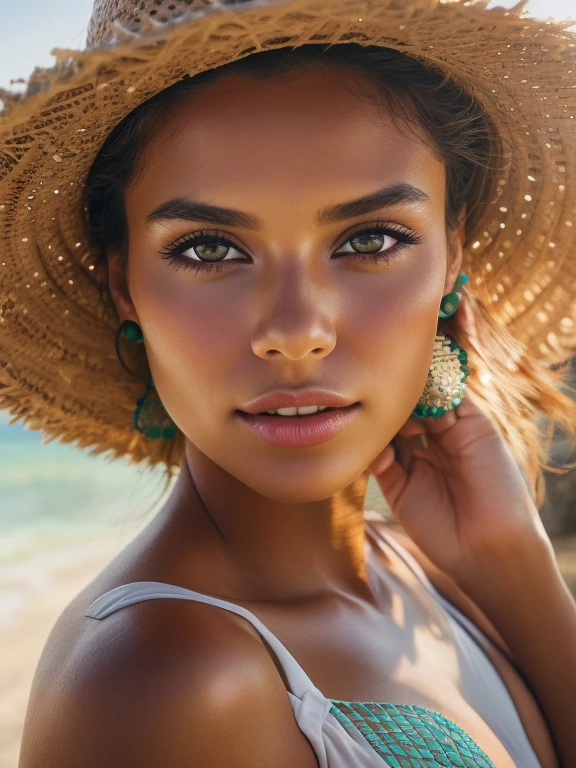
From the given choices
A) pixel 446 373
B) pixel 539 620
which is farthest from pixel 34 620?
pixel 446 373

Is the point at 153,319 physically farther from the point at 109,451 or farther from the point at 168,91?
the point at 109,451

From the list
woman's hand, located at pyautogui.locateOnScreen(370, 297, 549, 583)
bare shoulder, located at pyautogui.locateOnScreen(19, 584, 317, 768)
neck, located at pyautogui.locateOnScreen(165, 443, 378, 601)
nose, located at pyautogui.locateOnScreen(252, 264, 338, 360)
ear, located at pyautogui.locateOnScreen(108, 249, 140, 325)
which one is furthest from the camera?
woman's hand, located at pyautogui.locateOnScreen(370, 297, 549, 583)

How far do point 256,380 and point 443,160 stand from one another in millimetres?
643

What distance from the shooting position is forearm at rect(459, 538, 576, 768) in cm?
221

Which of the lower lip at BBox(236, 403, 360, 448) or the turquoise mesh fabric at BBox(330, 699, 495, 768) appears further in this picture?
the lower lip at BBox(236, 403, 360, 448)

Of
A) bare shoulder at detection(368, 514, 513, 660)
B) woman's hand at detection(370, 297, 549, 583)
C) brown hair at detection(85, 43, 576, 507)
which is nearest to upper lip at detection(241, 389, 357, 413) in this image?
brown hair at detection(85, 43, 576, 507)

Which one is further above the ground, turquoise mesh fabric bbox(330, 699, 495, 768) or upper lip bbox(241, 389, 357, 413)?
upper lip bbox(241, 389, 357, 413)

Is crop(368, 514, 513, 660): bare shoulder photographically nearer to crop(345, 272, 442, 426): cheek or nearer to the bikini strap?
crop(345, 272, 442, 426): cheek

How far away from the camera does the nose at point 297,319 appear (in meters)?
1.55

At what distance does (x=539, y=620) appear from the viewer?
2.29 m

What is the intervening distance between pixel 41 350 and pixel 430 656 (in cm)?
116

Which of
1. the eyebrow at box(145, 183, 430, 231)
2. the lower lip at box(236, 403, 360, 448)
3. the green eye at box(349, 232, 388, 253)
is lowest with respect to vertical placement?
the lower lip at box(236, 403, 360, 448)

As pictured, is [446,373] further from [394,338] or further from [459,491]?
[394,338]

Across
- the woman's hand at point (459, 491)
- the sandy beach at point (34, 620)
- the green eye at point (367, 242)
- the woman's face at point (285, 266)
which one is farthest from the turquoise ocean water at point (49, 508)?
the green eye at point (367, 242)
